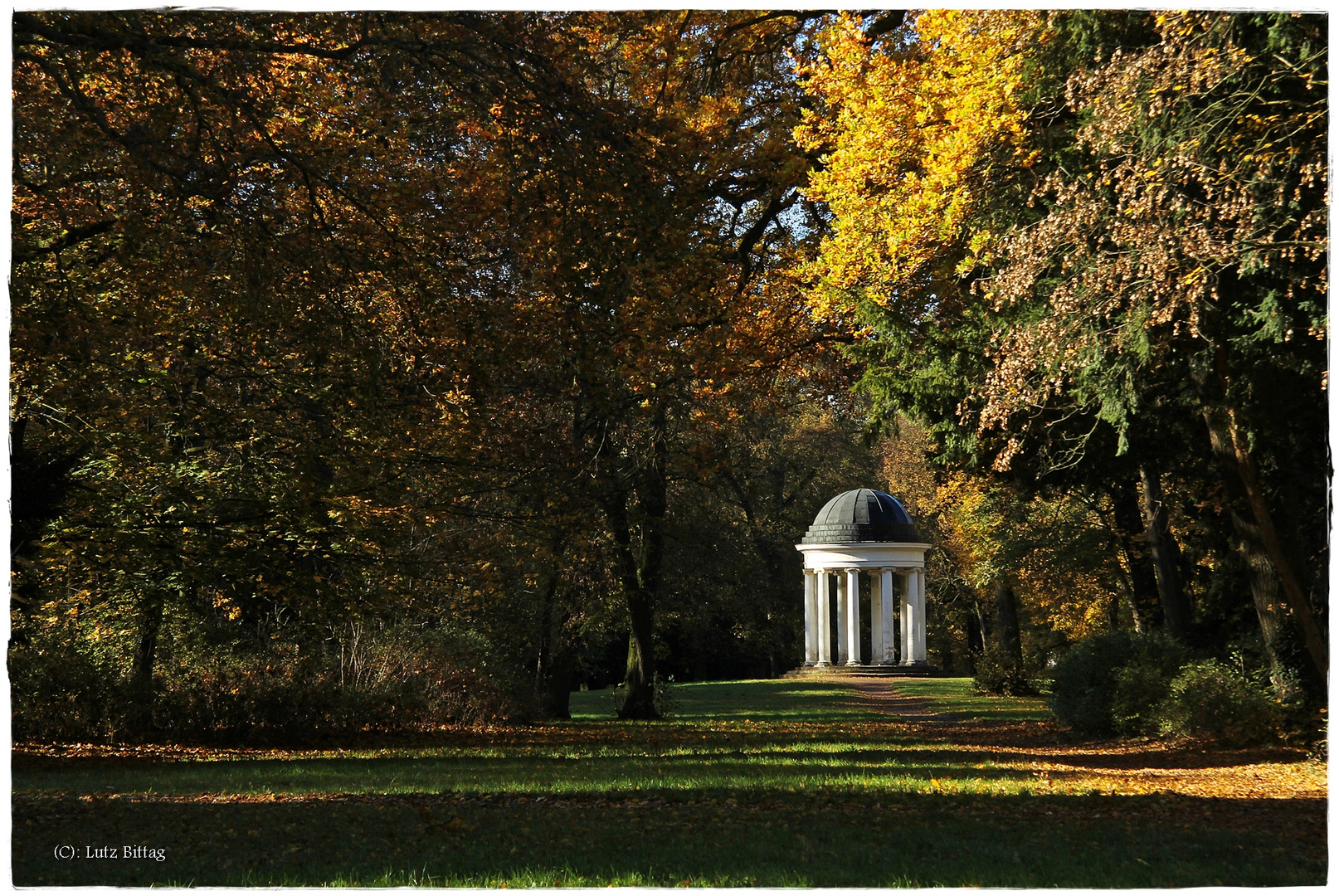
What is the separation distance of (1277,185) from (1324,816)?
4453mm

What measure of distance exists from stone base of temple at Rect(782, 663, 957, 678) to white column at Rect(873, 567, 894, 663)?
66 centimetres

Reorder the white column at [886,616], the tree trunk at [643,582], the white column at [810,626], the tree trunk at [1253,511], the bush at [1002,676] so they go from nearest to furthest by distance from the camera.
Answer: the tree trunk at [1253,511]
the tree trunk at [643,582]
the bush at [1002,676]
the white column at [810,626]
the white column at [886,616]

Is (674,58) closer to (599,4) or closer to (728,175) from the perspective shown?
(728,175)

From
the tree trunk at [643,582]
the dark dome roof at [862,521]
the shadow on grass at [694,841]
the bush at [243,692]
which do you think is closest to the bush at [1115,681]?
the shadow on grass at [694,841]

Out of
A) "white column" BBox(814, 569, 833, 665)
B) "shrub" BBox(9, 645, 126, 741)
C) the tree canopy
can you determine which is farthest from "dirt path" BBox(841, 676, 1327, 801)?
"white column" BBox(814, 569, 833, 665)

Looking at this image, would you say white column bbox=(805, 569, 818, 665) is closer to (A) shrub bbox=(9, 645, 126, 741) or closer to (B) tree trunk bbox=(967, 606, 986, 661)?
(B) tree trunk bbox=(967, 606, 986, 661)

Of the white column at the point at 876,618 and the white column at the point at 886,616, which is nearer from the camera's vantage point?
the white column at the point at 886,616

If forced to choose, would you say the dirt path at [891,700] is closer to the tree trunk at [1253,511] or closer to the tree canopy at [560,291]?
the tree canopy at [560,291]

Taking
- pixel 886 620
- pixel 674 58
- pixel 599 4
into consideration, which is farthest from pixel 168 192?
pixel 886 620

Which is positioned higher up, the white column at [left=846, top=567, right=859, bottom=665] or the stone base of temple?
the white column at [left=846, top=567, right=859, bottom=665]

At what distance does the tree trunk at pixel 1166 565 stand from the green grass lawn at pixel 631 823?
6.34 m

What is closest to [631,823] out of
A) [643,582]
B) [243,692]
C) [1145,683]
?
[243,692]

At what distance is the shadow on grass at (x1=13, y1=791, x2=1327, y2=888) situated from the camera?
251 inches

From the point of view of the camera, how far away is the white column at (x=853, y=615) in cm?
4334
